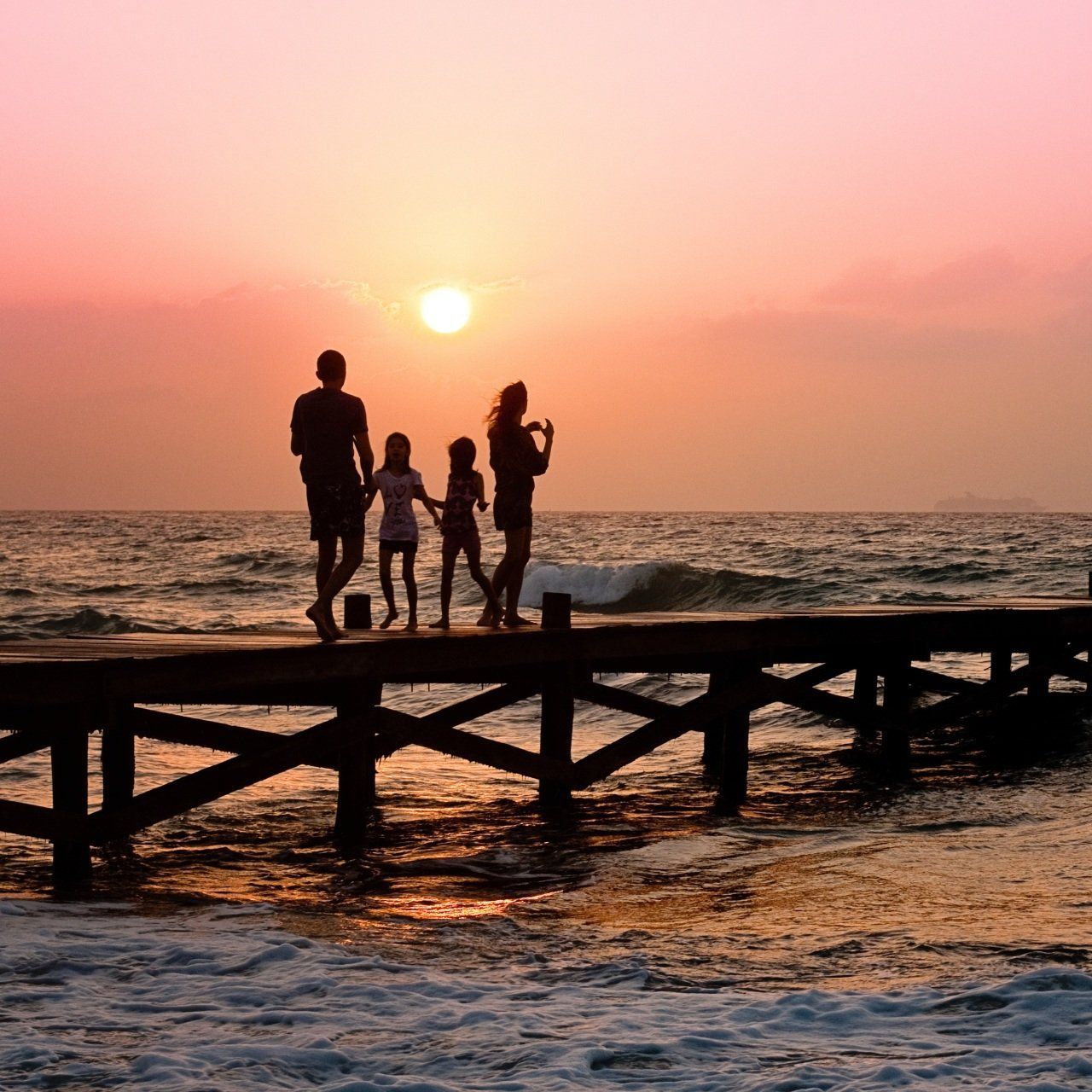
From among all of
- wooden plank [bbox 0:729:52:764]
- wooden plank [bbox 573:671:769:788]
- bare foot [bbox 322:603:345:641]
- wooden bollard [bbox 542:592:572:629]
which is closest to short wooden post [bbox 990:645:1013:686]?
wooden plank [bbox 573:671:769:788]

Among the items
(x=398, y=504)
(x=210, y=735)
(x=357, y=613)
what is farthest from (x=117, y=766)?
(x=398, y=504)

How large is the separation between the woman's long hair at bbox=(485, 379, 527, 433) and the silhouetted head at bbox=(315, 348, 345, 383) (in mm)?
1995

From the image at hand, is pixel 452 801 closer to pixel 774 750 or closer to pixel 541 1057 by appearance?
pixel 774 750

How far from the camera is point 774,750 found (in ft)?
54.6

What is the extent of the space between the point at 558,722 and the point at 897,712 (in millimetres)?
→ 4382

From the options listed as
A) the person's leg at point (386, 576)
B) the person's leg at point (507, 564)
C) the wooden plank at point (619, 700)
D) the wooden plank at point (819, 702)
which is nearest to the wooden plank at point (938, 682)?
the wooden plank at point (819, 702)

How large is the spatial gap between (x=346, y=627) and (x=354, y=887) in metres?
3.30

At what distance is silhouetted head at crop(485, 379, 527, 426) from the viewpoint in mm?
11008

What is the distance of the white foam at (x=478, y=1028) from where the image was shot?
5.63 m

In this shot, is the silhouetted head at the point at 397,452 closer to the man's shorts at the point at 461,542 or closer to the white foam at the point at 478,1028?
the man's shorts at the point at 461,542

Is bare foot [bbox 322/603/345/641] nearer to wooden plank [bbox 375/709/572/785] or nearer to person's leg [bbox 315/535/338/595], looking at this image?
person's leg [bbox 315/535/338/595]

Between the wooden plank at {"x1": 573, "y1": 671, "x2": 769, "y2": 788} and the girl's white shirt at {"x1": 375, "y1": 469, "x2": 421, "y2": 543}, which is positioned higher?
the girl's white shirt at {"x1": 375, "y1": 469, "x2": 421, "y2": 543}

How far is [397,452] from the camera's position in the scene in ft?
37.8

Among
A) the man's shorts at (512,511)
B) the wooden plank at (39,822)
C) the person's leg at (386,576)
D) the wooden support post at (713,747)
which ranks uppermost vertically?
the man's shorts at (512,511)
